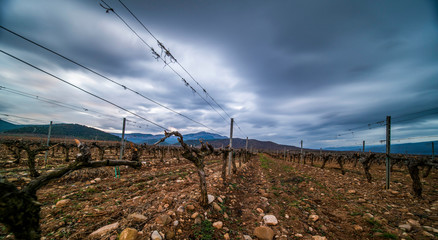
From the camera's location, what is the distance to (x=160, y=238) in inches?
167

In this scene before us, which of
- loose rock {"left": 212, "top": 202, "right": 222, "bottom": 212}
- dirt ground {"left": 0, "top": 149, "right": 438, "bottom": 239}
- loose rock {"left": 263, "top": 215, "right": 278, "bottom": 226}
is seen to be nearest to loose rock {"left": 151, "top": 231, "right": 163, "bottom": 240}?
dirt ground {"left": 0, "top": 149, "right": 438, "bottom": 239}

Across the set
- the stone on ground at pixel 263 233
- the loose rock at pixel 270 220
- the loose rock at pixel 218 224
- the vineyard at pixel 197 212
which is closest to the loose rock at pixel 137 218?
the vineyard at pixel 197 212

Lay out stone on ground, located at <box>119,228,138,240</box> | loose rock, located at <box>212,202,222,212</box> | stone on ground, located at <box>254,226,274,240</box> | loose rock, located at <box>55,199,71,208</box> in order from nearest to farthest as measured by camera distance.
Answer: stone on ground, located at <box>119,228,138,240</box>, stone on ground, located at <box>254,226,274,240</box>, loose rock, located at <box>55,199,71,208</box>, loose rock, located at <box>212,202,222,212</box>

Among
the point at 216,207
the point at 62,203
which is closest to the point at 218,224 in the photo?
the point at 216,207

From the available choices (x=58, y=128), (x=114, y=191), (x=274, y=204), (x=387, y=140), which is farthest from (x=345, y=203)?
(x=58, y=128)

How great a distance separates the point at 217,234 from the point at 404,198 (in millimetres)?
11970

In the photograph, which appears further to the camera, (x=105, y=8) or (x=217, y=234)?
(x=217, y=234)

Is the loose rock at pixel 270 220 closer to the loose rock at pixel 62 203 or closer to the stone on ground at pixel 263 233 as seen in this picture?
the stone on ground at pixel 263 233

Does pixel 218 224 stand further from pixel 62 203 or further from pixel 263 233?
pixel 62 203

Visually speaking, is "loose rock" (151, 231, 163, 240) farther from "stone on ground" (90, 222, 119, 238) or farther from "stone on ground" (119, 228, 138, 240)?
"stone on ground" (90, 222, 119, 238)

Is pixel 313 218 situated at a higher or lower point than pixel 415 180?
lower

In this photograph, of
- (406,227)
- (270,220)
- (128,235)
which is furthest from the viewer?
(270,220)

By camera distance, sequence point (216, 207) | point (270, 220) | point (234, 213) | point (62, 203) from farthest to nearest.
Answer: point (234, 213) < point (216, 207) < point (62, 203) < point (270, 220)

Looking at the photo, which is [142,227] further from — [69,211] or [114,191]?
[114,191]
